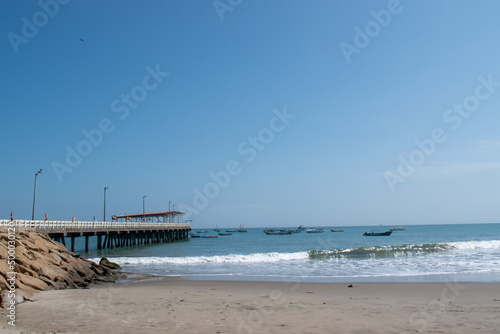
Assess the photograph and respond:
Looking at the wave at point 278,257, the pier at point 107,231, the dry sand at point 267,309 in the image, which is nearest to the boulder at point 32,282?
the dry sand at point 267,309

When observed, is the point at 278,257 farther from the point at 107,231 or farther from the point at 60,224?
the point at 107,231

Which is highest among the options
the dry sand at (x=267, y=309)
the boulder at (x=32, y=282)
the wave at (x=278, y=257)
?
the boulder at (x=32, y=282)

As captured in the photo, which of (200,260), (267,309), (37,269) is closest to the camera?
(267,309)

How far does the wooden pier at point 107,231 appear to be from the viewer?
31805 mm

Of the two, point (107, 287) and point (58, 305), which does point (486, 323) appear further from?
point (107, 287)

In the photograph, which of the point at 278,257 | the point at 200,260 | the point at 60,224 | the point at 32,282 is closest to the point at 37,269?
the point at 32,282

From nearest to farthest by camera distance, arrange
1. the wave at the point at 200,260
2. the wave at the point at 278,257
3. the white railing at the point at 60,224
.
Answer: the white railing at the point at 60,224, the wave at the point at 200,260, the wave at the point at 278,257

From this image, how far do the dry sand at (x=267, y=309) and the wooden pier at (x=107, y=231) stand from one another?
16273 millimetres

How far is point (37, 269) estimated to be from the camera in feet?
47.3

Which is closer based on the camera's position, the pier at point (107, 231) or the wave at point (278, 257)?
the wave at point (278, 257)

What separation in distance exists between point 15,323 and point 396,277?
1648 cm

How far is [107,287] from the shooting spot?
52.1ft

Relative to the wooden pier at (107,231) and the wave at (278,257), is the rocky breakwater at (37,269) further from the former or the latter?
the wave at (278,257)

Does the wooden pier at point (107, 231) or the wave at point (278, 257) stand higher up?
the wooden pier at point (107, 231)
